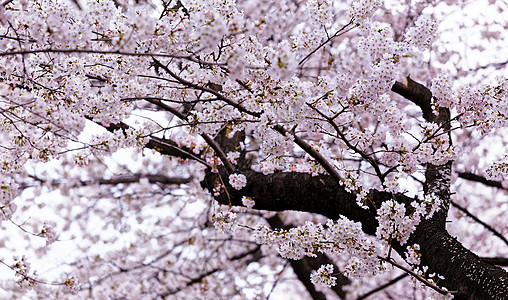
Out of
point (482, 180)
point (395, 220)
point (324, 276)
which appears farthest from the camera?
point (482, 180)

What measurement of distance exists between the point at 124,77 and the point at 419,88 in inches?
99.5

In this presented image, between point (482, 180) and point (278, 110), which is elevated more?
point (482, 180)

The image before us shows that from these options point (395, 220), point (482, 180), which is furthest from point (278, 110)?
point (482, 180)

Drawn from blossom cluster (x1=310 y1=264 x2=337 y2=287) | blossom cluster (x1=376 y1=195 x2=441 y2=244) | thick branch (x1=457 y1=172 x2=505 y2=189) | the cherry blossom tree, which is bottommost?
blossom cluster (x1=310 y1=264 x2=337 y2=287)

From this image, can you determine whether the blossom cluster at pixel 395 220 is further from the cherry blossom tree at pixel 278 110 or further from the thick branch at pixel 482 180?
the thick branch at pixel 482 180

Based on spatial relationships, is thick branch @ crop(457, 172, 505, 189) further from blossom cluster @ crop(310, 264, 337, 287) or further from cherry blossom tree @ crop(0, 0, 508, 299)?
blossom cluster @ crop(310, 264, 337, 287)

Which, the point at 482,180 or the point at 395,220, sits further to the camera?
the point at 482,180

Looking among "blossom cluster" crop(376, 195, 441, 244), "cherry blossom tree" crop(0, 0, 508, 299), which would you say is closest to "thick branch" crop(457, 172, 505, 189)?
"cherry blossom tree" crop(0, 0, 508, 299)

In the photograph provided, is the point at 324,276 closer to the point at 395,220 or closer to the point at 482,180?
the point at 395,220

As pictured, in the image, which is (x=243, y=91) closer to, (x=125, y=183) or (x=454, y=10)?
(x=125, y=183)

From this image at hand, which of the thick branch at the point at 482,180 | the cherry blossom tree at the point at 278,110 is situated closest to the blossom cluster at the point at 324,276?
the cherry blossom tree at the point at 278,110

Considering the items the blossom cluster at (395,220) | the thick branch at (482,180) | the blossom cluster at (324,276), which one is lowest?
the blossom cluster at (324,276)

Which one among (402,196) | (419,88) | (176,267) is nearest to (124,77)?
(402,196)

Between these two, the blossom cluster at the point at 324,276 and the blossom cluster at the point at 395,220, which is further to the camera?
the blossom cluster at the point at 324,276
